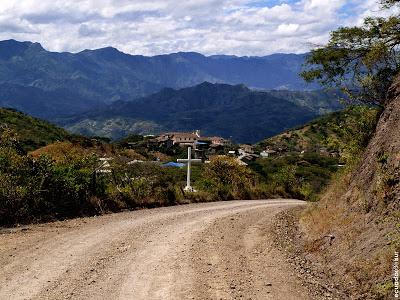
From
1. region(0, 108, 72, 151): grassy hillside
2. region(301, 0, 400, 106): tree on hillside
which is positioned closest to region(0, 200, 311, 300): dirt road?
region(301, 0, 400, 106): tree on hillside

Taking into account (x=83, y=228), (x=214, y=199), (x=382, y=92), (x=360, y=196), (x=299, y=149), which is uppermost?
(x=382, y=92)

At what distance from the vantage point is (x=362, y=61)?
16484 millimetres

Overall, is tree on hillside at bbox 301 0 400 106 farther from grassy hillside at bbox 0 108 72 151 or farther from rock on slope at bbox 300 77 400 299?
grassy hillside at bbox 0 108 72 151

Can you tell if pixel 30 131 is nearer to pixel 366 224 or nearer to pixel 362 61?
pixel 362 61

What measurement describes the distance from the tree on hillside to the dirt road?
20.7 feet

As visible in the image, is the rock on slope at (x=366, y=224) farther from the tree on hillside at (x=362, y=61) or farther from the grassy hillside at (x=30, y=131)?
the grassy hillside at (x=30, y=131)

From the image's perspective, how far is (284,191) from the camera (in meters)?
34.6

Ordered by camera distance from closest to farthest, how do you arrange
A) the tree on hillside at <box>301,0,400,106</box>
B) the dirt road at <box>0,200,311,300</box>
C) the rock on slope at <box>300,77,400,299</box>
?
the rock on slope at <box>300,77,400,299</box>
the dirt road at <box>0,200,311,300</box>
the tree on hillside at <box>301,0,400,106</box>

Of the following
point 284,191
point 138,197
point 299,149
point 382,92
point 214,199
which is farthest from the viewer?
point 299,149

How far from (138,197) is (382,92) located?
1151 centimetres

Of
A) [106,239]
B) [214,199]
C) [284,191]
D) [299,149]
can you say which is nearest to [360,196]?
[106,239]

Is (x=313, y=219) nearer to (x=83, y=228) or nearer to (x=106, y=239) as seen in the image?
(x=106, y=239)

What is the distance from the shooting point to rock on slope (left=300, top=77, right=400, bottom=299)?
832 centimetres

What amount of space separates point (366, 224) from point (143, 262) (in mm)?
5282
